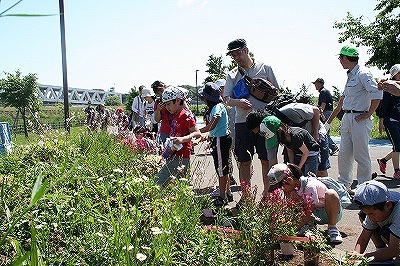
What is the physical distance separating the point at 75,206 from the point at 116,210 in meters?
0.52

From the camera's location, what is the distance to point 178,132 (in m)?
4.96

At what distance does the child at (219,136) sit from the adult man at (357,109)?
168 cm

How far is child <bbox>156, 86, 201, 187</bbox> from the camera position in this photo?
4.68 metres

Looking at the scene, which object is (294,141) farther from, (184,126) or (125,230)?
(125,230)

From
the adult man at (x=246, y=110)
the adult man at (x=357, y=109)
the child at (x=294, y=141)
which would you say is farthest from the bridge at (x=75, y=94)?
the child at (x=294, y=141)

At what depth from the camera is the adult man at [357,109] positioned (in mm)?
5609

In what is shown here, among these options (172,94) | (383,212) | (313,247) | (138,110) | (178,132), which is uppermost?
(172,94)

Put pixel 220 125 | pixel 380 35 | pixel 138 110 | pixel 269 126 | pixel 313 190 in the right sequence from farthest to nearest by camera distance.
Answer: pixel 380 35 < pixel 138 110 < pixel 220 125 < pixel 269 126 < pixel 313 190

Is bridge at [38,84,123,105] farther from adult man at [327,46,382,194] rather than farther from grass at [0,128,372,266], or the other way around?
grass at [0,128,372,266]

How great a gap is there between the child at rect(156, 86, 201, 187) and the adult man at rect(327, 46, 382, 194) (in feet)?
7.45

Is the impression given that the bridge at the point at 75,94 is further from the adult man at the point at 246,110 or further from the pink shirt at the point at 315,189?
the pink shirt at the point at 315,189

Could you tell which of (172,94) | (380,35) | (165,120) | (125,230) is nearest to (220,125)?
(172,94)

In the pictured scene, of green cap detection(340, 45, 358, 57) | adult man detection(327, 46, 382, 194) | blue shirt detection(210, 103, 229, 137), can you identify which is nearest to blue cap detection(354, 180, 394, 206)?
blue shirt detection(210, 103, 229, 137)

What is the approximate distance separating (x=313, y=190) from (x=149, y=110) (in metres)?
7.54
